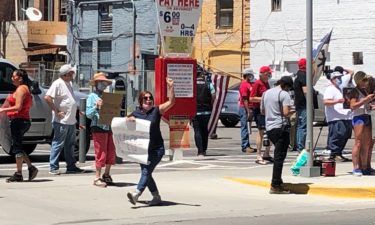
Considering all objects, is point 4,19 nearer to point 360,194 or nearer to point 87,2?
point 87,2

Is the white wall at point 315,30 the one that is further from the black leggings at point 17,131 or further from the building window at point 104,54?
the black leggings at point 17,131

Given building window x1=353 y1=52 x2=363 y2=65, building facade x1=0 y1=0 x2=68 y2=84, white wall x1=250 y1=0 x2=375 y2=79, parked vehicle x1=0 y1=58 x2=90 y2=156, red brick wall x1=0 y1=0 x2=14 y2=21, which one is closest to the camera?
parked vehicle x1=0 y1=58 x2=90 y2=156

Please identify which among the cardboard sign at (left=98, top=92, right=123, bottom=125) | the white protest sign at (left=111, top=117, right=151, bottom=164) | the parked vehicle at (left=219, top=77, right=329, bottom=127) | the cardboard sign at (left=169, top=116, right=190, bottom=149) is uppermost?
the cardboard sign at (left=98, top=92, right=123, bottom=125)

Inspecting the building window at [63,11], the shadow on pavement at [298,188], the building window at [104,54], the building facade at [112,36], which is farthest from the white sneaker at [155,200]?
the building window at [63,11]

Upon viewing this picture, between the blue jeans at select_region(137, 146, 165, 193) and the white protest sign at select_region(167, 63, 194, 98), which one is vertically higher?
the white protest sign at select_region(167, 63, 194, 98)

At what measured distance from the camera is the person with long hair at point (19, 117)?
506 inches

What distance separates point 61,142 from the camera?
14.0 metres

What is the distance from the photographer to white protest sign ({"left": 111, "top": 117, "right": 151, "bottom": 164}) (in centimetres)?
1087

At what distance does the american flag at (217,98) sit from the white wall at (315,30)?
1284 centimetres

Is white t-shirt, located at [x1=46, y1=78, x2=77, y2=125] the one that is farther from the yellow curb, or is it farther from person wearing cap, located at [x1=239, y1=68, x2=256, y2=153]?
person wearing cap, located at [x1=239, y1=68, x2=256, y2=153]

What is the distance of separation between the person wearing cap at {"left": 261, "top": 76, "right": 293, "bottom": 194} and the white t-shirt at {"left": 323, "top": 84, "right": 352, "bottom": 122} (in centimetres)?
286

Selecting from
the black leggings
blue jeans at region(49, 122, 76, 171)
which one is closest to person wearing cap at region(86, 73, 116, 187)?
the black leggings

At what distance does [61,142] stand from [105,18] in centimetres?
2850

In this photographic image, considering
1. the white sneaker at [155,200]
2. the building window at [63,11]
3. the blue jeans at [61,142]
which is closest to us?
the white sneaker at [155,200]
